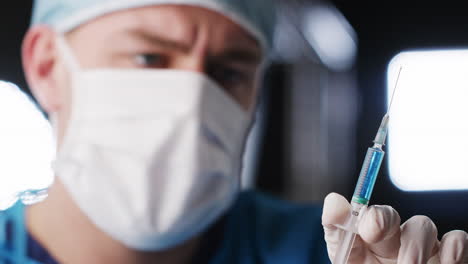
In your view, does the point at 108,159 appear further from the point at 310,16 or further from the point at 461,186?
the point at 461,186

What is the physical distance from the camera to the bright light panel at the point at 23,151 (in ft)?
3.38

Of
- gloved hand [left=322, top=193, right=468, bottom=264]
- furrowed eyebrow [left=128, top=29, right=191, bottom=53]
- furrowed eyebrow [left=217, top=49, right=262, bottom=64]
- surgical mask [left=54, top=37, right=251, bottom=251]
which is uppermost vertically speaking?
furrowed eyebrow [left=217, top=49, right=262, bottom=64]

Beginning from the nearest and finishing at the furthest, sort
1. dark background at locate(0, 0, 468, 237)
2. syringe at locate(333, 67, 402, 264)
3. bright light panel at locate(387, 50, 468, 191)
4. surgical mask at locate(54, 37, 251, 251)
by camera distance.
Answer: syringe at locate(333, 67, 402, 264)
surgical mask at locate(54, 37, 251, 251)
bright light panel at locate(387, 50, 468, 191)
dark background at locate(0, 0, 468, 237)

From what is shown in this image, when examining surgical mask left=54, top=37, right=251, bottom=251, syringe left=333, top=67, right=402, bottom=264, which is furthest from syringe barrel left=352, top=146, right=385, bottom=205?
surgical mask left=54, top=37, right=251, bottom=251

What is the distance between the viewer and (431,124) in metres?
1.59

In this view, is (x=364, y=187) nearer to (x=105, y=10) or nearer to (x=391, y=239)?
(x=391, y=239)

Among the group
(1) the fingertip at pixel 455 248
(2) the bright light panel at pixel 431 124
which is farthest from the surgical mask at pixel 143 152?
(2) the bright light panel at pixel 431 124

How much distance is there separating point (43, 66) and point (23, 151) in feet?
0.48

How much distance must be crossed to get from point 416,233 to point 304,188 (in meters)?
0.83

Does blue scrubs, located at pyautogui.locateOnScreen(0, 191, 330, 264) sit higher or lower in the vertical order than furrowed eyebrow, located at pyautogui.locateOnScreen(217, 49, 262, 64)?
lower

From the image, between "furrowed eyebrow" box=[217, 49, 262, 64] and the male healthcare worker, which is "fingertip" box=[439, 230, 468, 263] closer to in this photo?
the male healthcare worker

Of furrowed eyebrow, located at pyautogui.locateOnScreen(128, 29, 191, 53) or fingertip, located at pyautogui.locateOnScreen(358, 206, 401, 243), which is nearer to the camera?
fingertip, located at pyautogui.locateOnScreen(358, 206, 401, 243)

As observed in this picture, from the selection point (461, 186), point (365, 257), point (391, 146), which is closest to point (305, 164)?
point (391, 146)

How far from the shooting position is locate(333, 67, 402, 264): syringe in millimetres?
693
